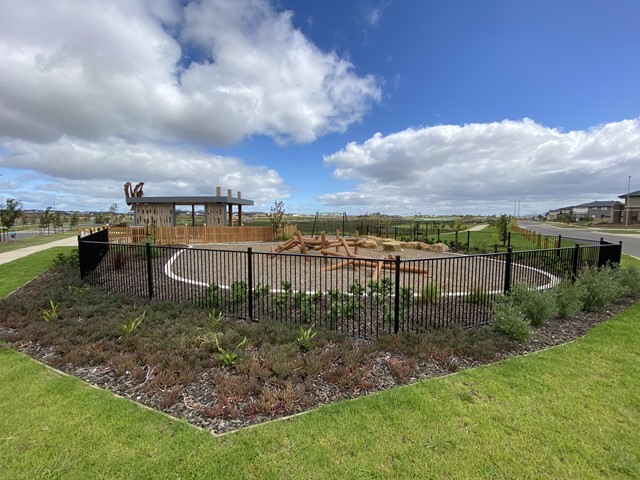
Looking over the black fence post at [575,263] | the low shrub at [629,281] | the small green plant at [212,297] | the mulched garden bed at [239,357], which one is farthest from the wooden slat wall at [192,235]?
the low shrub at [629,281]

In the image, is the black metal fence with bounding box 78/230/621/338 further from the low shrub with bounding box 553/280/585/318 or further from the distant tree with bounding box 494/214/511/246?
the distant tree with bounding box 494/214/511/246

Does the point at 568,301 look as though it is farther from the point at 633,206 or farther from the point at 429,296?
the point at 633,206

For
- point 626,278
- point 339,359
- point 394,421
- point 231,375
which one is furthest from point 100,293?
point 626,278

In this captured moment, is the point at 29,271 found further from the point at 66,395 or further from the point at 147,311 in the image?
the point at 66,395

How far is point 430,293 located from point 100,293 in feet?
21.6

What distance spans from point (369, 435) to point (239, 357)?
6.08 ft

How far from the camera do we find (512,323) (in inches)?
174

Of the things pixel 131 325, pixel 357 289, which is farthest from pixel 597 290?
pixel 131 325

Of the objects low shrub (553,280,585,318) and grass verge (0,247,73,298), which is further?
grass verge (0,247,73,298)

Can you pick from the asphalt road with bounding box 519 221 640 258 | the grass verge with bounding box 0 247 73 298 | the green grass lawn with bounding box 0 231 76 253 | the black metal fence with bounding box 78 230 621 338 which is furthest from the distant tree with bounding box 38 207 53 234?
the asphalt road with bounding box 519 221 640 258

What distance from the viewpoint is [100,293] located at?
6574 millimetres

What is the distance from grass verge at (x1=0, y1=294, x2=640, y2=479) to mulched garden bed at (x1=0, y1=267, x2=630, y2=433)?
0.74 feet

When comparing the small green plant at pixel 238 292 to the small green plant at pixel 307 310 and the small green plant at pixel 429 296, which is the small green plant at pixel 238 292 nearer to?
the small green plant at pixel 307 310

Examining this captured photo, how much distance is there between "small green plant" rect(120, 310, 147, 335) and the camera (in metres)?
4.47
